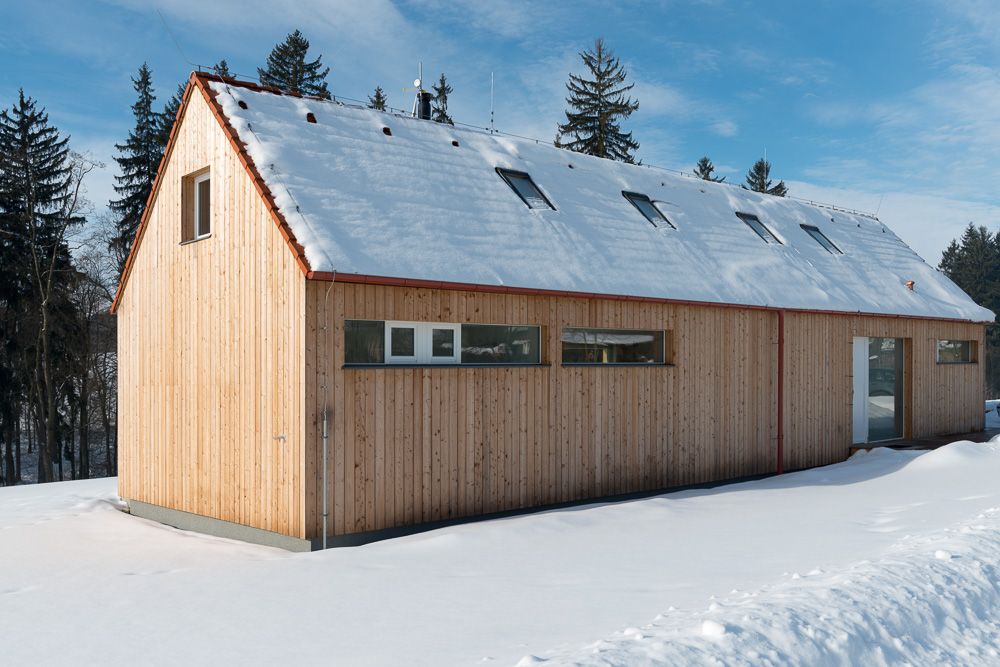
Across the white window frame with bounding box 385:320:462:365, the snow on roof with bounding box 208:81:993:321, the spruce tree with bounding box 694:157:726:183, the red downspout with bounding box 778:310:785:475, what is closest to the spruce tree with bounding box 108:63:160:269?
the snow on roof with bounding box 208:81:993:321

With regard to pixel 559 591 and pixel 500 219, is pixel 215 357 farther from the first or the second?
pixel 559 591

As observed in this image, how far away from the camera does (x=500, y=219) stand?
1024 cm

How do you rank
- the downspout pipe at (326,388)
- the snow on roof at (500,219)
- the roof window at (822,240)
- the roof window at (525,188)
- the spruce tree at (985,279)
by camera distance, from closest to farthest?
the downspout pipe at (326,388) → the snow on roof at (500,219) → the roof window at (525,188) → the roof window at (822,240) → the spruce tree at (985,279)

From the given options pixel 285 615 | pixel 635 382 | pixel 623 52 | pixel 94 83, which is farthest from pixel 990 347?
pixel 285 615

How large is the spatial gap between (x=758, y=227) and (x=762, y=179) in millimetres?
35147

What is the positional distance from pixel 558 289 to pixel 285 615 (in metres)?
5.38

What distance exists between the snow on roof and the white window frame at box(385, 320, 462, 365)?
0.60 m

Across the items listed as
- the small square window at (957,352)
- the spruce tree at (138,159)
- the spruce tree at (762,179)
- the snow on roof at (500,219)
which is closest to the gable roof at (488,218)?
the snow on roof at (500,219)

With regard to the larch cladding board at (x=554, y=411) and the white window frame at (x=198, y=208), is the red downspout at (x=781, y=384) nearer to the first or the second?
the larch cladding board at (x=554, y=411)

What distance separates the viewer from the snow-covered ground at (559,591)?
14.9 feet

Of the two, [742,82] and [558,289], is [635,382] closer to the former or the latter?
[558,289]

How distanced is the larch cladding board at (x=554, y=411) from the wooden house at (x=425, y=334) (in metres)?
0.03

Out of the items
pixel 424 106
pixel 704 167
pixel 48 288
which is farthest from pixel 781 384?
pixel 704 167

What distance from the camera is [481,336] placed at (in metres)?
9.25
